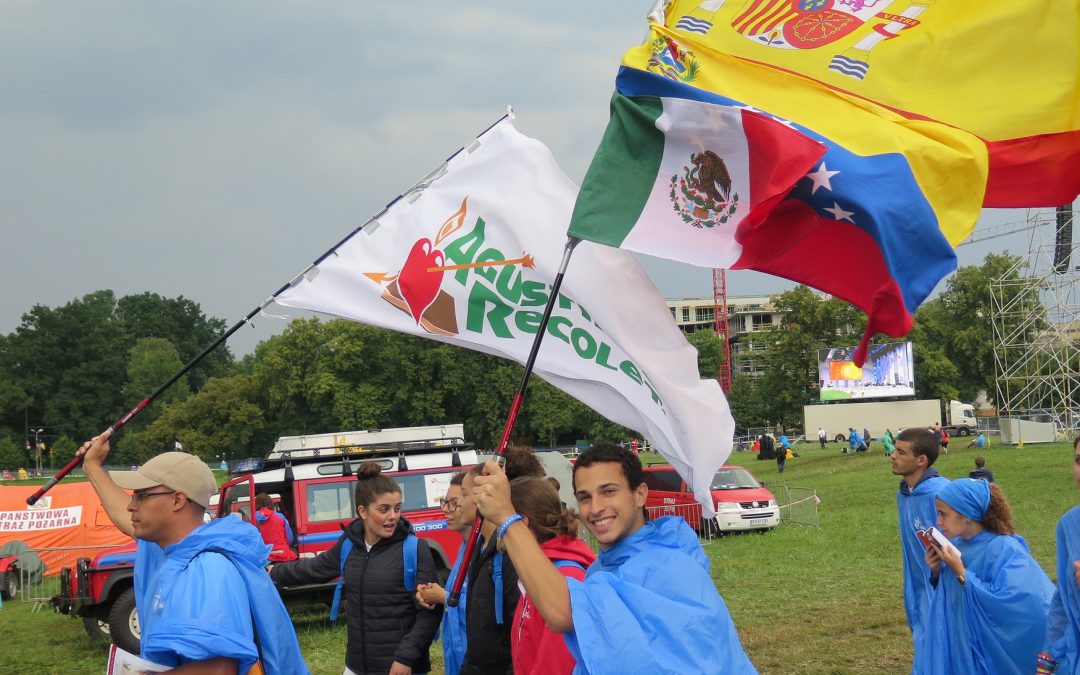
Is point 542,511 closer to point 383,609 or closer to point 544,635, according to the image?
point 544,635

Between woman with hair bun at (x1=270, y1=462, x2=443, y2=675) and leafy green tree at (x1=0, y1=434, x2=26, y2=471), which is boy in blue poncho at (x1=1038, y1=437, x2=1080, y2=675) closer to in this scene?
woman with hair bun at (x1=270, y1=462, x2=443, y2=675)

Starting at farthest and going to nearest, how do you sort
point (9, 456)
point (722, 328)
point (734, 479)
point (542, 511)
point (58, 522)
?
point (722, 328) < point (9, 456) < point (734, 479) < point (58, 522) < point (542, 511)

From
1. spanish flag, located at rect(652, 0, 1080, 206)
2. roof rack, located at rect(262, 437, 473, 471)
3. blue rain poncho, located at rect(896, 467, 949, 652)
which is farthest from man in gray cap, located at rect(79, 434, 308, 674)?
roof rack, located at rect(262, 437, 473, 471)

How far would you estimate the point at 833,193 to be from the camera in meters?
4.45

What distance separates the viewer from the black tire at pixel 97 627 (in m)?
12.7

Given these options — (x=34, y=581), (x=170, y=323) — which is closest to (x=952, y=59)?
(x=34, y=581)

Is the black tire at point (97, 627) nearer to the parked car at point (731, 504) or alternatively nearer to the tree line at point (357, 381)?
the parked car at point (731, 504)

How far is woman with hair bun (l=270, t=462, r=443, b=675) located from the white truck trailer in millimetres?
60629

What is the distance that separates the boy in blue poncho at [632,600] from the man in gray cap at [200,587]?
102 cm

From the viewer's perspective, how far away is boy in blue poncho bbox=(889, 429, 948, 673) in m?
6.84

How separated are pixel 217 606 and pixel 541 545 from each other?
1.34 m

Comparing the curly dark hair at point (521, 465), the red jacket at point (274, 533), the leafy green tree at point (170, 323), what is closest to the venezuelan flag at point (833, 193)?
the curly dark hair at point (521, 465)

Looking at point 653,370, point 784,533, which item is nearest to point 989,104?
point 653,370

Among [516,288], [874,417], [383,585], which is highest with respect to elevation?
[516,288]
